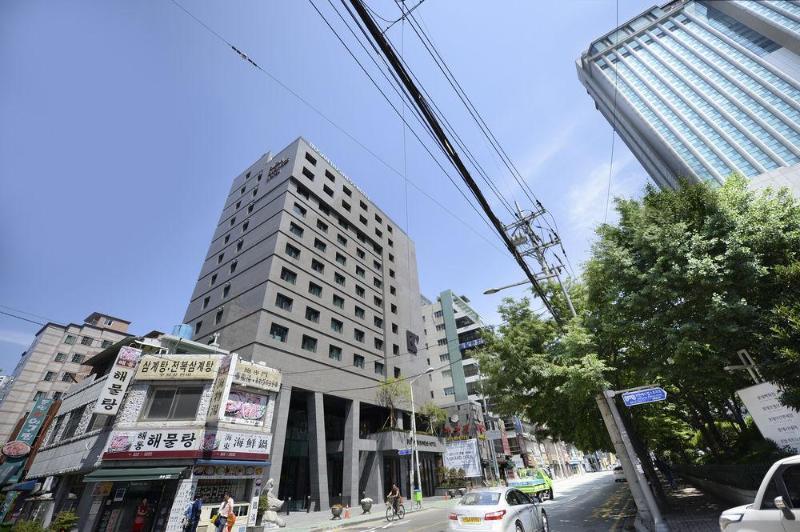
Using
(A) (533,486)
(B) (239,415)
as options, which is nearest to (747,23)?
(A) (533,486)

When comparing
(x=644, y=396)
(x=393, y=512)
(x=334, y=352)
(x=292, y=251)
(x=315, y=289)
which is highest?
(x=292, y=251)

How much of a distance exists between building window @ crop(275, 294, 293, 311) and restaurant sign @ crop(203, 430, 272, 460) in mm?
11217

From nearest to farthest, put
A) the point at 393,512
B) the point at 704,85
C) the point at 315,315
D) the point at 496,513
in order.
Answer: the point at 496,513 < the point at 393,512 < the point at 315,315 < the point at 704,85

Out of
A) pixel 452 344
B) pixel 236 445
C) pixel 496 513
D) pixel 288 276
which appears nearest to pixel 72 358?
pixel 288 276

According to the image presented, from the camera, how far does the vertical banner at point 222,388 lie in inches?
673

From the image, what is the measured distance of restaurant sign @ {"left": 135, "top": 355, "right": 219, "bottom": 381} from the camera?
699 inches

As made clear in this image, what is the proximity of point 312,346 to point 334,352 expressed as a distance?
8.62 ft

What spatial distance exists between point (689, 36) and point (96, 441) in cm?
Answer: 11946

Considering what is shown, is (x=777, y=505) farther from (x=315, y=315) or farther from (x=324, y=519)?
(x=315, y=315)

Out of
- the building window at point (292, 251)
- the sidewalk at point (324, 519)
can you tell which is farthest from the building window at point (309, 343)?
the sidewalk at point (324, 519)

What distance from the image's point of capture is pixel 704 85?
71.2m

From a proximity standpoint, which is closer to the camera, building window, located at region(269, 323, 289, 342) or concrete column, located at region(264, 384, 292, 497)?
concrete column, located at region(264, 384, 292, 497)

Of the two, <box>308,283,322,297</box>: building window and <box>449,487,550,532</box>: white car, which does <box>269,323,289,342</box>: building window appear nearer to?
<box>308,283,322,297</box>: building window

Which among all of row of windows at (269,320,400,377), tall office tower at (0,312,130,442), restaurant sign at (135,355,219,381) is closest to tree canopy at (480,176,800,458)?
restaurant sign at (135,355,219,381)
